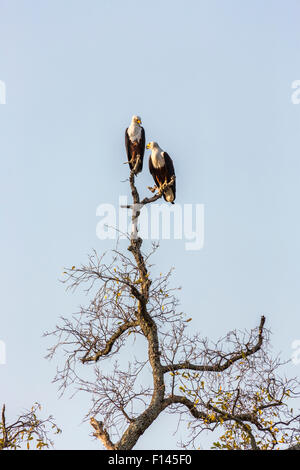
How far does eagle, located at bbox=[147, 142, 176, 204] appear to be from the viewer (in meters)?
10.9

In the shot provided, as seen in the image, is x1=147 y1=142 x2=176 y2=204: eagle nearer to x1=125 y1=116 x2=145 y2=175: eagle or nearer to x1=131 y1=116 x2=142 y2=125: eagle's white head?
x1=125 y1=116 x2=145 y2=175: eagle

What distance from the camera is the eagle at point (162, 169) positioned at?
10.9m

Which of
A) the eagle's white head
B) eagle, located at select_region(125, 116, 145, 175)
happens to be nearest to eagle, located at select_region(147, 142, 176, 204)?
eagle, located at select_region(125, 116, 145, 175)

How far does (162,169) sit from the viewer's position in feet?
35.8

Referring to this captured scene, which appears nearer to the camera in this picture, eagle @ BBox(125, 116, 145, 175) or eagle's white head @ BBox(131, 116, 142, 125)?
eagle @ BBox(125, 116, 145, 175)

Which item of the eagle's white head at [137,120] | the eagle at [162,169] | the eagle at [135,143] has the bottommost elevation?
the eagle at [162,169]

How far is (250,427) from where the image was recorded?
20.6 ft

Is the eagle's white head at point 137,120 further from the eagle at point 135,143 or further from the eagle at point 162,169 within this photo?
the eagle at point 162,169

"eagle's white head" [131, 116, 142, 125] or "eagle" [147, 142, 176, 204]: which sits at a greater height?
"eagle's white head" [131, 116, 142, 125]

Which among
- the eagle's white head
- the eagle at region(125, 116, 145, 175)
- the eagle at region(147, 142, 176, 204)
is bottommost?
the eagle at region(147, 142, 176, 204)

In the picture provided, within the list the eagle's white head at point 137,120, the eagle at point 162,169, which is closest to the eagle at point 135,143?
the eagle's white head at point 137,120
